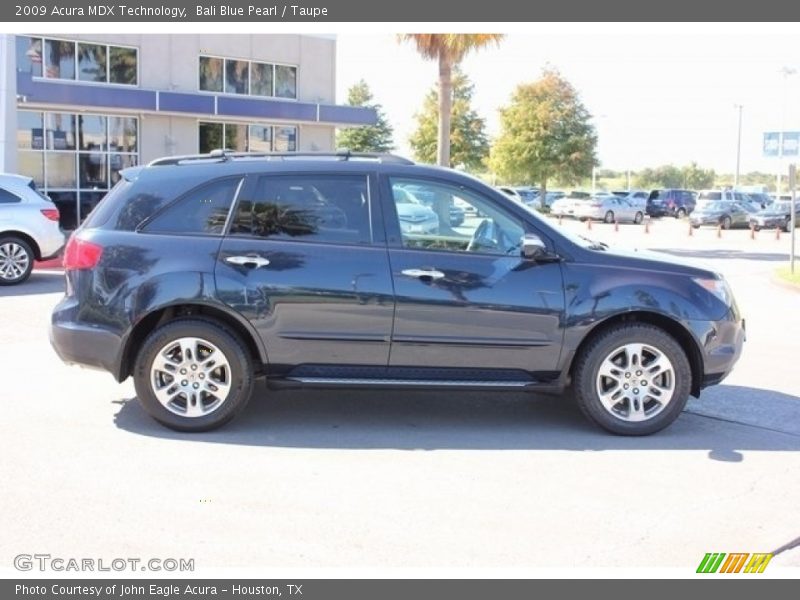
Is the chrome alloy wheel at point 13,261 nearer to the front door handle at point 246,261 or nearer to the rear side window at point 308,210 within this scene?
the rear side window at point 308,210

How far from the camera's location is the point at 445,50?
21391 mm

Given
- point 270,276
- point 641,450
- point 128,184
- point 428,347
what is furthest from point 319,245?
point 641,450

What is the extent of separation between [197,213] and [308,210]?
742mm

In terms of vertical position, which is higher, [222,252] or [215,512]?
[222,252]

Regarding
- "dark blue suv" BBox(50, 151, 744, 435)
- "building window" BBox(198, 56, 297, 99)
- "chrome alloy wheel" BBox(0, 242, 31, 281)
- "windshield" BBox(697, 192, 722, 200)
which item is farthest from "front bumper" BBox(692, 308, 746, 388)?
"windshield" BBox(697, 192, 722, 200)

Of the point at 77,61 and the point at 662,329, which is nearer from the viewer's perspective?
the point at 662,329

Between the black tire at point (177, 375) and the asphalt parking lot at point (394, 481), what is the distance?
12 cm

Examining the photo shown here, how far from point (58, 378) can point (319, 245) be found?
2.96 metres

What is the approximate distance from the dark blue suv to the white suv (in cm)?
891

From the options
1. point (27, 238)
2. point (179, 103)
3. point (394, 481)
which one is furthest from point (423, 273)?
point (179, 103)

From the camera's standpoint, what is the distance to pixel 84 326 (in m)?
6.23

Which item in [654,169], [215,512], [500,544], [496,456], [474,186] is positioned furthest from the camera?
[654,169]

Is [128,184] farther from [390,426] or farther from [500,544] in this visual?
[500,544]

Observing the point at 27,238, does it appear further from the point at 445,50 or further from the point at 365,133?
the point at 365,133
